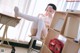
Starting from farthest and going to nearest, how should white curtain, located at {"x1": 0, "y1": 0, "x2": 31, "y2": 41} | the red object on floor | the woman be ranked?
white curtain, located at {"x1": 0, "y1": 0, "x2": 31, "y2": 41}, the woman, the red object on floor

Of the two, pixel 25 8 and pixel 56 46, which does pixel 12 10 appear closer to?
pixel 25 8

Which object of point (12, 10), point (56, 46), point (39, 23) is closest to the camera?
point (56, 46)

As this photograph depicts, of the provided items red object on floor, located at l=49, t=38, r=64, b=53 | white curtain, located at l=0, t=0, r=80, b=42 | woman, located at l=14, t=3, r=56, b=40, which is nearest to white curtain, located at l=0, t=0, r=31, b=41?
white curtain, located at l=0, t=0, r=80, b=42

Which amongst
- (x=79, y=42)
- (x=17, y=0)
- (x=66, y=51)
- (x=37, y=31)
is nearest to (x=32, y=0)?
(x=17, y=0)

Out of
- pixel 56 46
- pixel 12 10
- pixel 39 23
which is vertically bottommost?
pixel 56 46

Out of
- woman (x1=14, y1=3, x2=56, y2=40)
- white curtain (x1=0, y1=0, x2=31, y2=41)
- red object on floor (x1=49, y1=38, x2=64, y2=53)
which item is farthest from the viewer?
white curtain (x1=0, y1=0, x2=31, y2=41)

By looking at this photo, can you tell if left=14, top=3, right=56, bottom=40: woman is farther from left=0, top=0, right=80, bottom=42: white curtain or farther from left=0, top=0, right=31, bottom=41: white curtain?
left=0, top=0, right=31, bottom=41: white curtain

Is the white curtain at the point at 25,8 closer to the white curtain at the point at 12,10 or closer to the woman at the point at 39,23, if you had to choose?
the white curtain at the point at 12,10

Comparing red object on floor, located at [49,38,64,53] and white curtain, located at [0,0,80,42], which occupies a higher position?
white curtain, located at [0,0,80,42]

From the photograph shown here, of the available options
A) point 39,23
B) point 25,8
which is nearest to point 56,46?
point 39,23

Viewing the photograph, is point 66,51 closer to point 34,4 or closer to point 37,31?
point 37,31

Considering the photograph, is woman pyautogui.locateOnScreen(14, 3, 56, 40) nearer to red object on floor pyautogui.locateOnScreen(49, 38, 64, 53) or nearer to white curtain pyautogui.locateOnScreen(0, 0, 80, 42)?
red object on floor pyautogui.locateOnScreen(49, 38, 64, 53)

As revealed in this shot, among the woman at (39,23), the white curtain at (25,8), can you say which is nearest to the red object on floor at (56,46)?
the woman at (39,23)

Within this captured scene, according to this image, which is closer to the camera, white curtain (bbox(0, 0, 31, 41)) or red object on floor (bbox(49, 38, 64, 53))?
red object on floor (bbox(49, 38, 64, 53))
